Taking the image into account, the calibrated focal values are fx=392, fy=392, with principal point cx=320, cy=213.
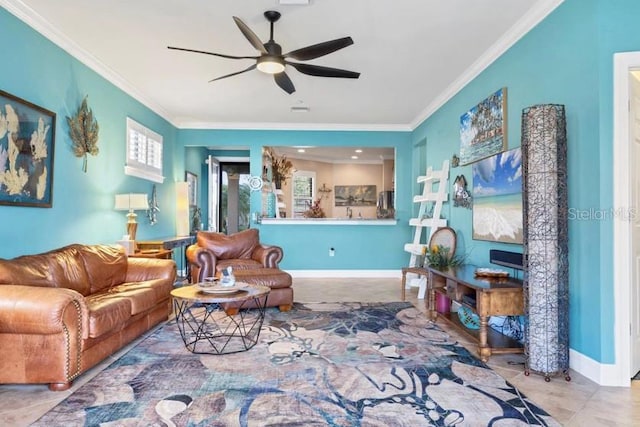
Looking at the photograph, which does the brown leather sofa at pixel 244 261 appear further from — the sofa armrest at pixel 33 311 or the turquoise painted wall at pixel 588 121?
the turquoise painted wall at pixel 588 121

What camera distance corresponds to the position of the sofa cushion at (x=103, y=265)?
3.59 metres

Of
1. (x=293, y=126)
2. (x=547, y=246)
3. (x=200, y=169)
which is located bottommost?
(x=547, y=246)

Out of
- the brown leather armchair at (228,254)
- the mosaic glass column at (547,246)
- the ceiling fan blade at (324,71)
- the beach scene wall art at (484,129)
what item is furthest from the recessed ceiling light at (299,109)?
the mosaic glass column at (547,246)

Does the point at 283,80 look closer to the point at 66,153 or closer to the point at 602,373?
the point at 66,153

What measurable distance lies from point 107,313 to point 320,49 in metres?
2.55

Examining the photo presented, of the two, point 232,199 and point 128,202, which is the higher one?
point 232,199

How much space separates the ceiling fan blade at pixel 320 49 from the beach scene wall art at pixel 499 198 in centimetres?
184

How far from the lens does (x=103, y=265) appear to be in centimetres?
374

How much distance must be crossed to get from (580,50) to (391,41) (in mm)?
1635

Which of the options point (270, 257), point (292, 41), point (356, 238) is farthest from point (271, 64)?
point (356, 238)

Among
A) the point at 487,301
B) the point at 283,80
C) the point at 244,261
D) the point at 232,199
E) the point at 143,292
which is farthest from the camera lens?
the point at 232,199

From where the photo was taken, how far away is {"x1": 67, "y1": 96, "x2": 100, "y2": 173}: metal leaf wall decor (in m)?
4.02

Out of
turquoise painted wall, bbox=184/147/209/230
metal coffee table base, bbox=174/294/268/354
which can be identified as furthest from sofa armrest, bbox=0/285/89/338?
turquoise painted wall, bbox=184/147/209/230

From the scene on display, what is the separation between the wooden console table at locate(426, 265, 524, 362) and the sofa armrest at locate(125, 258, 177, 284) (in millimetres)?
2795
